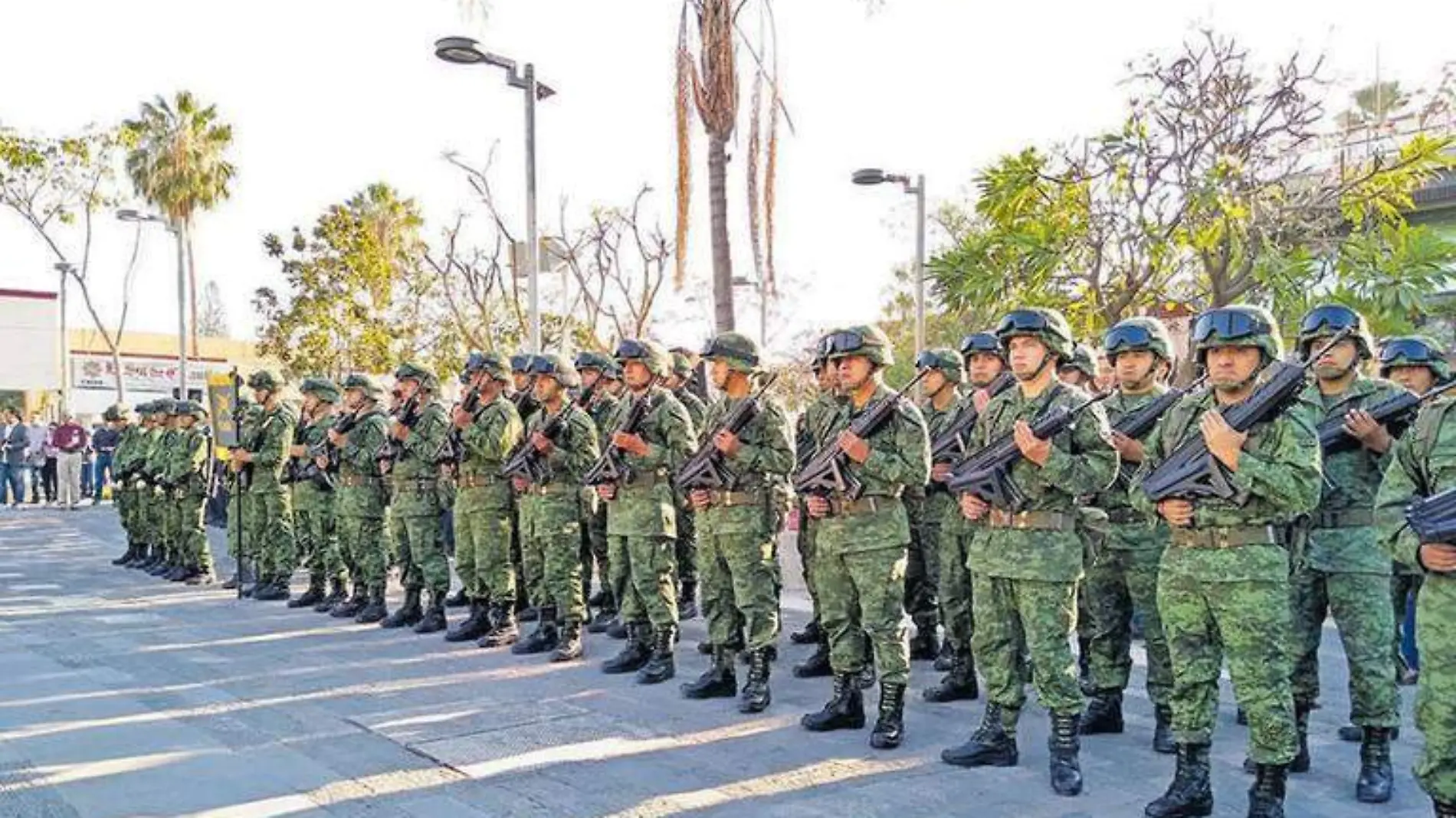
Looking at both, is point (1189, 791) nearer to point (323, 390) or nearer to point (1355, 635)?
point (1355, 635)

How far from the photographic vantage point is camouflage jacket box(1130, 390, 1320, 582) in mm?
4574

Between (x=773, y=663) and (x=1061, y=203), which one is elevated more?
(x=1061, y=203)

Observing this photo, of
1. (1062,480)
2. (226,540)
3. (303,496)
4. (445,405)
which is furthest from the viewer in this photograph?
(226,540)

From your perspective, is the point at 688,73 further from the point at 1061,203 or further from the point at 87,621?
the point at 87,621

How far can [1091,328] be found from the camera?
12688 millimetres

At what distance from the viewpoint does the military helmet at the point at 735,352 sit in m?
7.01

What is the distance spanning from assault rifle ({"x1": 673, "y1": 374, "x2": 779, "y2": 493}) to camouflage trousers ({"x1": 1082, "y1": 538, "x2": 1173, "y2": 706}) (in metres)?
1.94

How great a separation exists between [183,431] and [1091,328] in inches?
371

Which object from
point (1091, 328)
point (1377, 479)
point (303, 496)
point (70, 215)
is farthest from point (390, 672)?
point (70, 215)

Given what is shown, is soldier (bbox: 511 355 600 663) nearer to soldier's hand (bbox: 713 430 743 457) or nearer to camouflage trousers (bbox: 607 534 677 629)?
camouflage trousers (bbox: 607 534 677 629)

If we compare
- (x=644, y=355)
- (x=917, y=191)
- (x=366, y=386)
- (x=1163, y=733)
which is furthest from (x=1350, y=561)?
(x=917, y=191)

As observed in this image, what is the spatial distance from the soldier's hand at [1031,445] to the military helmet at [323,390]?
7.49 m

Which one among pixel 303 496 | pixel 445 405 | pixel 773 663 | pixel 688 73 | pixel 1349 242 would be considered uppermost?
pixel 688 73

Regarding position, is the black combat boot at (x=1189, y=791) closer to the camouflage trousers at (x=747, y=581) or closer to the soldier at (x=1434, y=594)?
the soldier at (x=1434, y=594)
